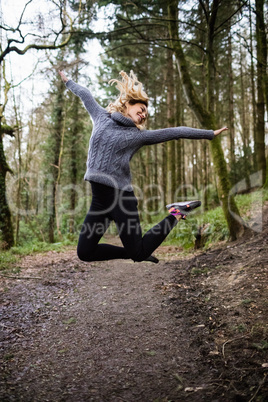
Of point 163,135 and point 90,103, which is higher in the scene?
point 90,103

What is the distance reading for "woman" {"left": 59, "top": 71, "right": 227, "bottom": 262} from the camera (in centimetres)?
329

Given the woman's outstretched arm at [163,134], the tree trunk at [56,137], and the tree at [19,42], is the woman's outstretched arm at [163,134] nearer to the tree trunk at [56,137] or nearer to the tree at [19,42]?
the tree at [19,42]

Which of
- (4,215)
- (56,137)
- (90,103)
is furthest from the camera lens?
(56,137)

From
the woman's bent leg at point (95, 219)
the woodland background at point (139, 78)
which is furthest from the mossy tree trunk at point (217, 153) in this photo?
the woman's bent leg at point (95, 219)

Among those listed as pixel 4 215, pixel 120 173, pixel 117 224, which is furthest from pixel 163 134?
pixel 4 215

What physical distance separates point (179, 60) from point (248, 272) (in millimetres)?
6098

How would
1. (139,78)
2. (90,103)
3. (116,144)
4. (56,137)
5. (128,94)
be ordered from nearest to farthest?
(116,144)
(128,94)
(90,103)
(139,78)
(56,137)

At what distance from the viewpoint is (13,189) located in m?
19.0

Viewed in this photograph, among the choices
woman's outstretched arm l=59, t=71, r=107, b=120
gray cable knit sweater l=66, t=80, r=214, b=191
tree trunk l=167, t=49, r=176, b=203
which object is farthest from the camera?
tree trunk l=167, t=49, r=176, b=203

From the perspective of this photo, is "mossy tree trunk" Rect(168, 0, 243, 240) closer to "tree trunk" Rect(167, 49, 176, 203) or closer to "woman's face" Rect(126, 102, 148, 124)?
"woman's face" Rect(126, 102, 148, 124)

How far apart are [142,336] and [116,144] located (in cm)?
226

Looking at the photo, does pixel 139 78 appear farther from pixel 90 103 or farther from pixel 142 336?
pixel 142 336

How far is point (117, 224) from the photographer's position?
3.31m

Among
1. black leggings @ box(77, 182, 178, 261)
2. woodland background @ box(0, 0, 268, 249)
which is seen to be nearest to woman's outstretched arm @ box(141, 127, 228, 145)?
black leggings @ box(77, 182, 178, 261)
